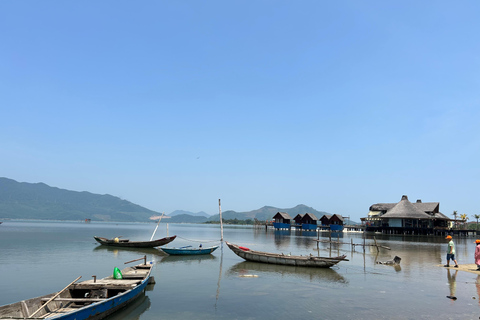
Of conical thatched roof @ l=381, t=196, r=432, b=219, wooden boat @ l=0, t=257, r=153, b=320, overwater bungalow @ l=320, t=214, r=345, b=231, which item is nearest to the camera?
wooden boat @ l=0, t=257, r=153, b=320

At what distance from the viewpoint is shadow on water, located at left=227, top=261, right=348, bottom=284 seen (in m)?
21.6

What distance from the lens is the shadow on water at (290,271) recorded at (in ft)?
71.0

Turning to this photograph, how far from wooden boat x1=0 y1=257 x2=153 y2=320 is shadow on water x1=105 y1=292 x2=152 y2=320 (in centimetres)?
22

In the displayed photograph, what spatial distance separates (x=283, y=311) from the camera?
544 inches

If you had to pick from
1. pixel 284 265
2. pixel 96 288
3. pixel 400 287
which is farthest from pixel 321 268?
pixel 96 288

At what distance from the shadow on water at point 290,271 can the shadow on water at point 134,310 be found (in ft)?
29.1

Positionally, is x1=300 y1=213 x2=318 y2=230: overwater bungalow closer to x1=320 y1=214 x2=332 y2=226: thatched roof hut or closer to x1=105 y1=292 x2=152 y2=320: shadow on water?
x1=320 y1=214 x2=332 y2=226: thatched roof hut

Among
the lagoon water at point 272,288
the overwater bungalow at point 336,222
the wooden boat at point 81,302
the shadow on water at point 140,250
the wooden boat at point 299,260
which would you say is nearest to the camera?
the wooden boat at point 81,302

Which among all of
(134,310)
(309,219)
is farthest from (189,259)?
(309,219)

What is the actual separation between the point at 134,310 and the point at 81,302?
2.28 meters

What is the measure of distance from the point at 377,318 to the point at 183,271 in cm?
1480

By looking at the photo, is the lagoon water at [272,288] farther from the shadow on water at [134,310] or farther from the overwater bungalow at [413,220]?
the overwater bungalow at [413,220]

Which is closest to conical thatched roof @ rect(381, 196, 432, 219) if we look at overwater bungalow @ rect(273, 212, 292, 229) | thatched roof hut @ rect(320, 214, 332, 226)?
thatched roof hut @ rect(320, 214, 332, 226)

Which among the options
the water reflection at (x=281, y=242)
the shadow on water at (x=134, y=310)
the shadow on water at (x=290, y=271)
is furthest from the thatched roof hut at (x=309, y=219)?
the shadow on water at (x=134, y=310)
